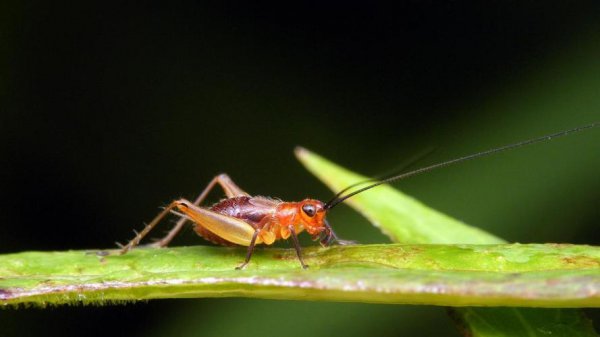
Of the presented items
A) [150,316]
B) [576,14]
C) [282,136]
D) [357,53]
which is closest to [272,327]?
[150,316]

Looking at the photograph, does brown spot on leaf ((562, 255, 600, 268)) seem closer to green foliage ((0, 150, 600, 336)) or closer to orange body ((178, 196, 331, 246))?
green foliage ((0, 150, 600, 336))

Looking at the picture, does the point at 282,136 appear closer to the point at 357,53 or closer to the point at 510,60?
the point at 357,53

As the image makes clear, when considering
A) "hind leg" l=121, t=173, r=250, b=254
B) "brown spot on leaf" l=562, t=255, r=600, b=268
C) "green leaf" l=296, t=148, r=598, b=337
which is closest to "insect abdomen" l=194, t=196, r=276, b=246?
"hind leg" l=121, t=173, r=250, b=254

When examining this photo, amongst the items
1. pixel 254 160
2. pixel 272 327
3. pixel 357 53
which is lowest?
pixel 272 327

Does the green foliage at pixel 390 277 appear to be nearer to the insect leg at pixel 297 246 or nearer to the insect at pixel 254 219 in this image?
the insect leg at pixel 297 246

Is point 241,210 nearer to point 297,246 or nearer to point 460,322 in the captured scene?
point 297,246

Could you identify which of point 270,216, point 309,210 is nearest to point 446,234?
point 309,210

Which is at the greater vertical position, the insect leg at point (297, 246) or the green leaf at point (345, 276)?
the green leaf at point (345, 276)

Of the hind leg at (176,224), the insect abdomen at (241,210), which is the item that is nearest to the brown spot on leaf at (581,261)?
the insect abdomen at (241,210)
